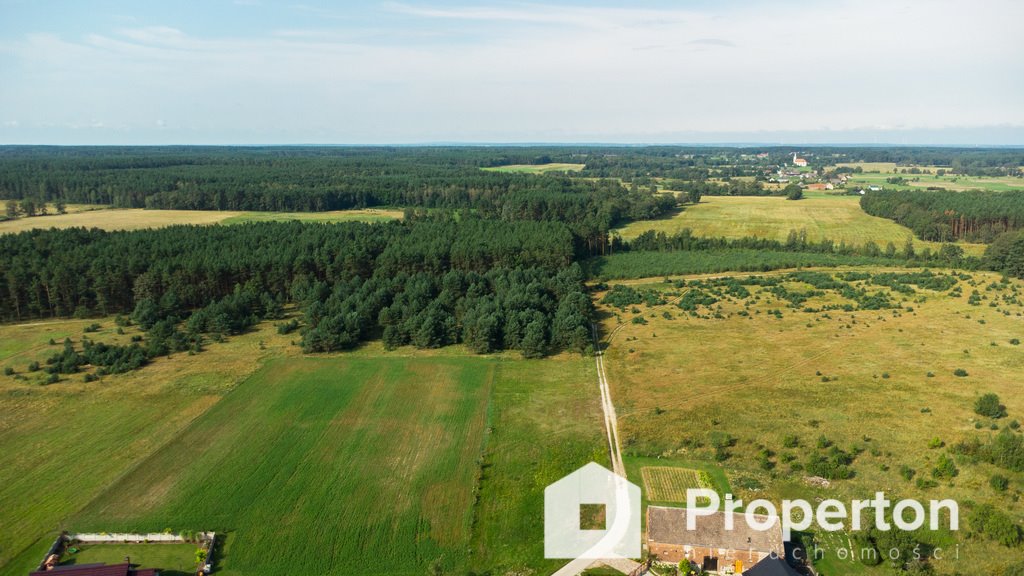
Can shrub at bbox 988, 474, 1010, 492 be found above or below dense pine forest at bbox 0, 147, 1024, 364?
below

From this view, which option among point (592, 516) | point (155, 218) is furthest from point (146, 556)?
point (155, 218)

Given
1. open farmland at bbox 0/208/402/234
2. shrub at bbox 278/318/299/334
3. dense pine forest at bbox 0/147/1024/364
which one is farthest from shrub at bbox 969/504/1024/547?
open farmland at bbox 0/208/402/234

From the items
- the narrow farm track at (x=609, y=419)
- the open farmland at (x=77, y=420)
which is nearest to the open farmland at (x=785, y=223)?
the narrow farm track at (x=609, y=419)

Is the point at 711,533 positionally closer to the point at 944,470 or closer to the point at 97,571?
the point at 944,470

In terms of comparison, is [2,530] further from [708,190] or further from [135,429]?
[708,190]

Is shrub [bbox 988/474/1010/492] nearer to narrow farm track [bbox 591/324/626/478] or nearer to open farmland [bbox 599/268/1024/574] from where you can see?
open farmland [bbox 599/268/1024/574]

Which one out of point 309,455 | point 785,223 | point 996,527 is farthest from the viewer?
point 785,223

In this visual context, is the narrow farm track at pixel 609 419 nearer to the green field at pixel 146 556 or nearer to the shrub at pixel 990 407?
the green field at pixel 146 556
